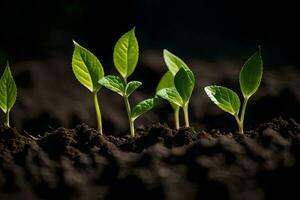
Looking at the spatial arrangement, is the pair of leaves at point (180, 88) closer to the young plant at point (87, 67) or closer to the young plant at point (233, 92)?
the young plant at point (233, 92)

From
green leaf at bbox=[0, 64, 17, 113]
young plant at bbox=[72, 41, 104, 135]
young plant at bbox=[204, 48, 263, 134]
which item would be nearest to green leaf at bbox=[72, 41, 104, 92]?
young plant at bbox=[72, 41, 104, 135]

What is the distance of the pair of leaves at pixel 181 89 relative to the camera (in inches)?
67.3

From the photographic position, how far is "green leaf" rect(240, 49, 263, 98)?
1737mm

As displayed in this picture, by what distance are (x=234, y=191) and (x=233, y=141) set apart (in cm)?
23

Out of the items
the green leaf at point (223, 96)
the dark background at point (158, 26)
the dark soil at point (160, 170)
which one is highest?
the dark background at point (158, 26)

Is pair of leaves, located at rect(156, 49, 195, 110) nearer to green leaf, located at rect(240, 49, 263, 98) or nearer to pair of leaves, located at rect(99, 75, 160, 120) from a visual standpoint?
pair of leaves, located at rect(99, 75, 160, 120)

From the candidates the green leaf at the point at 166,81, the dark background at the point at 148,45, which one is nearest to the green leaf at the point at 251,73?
the green leaf at the point at 166,81

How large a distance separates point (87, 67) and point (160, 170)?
0.56m

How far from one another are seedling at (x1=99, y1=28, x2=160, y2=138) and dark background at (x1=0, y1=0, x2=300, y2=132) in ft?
2.43

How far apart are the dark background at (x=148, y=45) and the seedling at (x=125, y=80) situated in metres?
0.74

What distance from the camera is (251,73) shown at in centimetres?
176

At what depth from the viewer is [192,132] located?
66.3 inches

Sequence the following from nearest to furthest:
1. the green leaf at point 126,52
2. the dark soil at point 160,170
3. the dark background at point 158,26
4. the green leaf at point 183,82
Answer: the dark soil at point 160,170 → the green leaf at point 183,82 → the green leaf at point 126,52 → the dark background at point 158,26

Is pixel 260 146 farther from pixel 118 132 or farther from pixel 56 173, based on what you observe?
pixel 118 132
